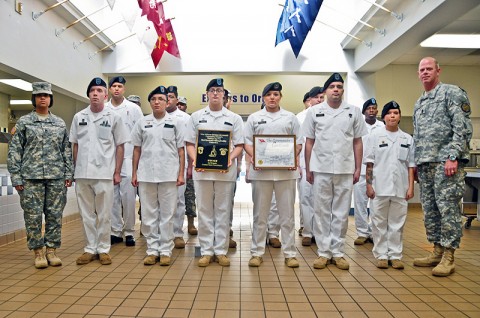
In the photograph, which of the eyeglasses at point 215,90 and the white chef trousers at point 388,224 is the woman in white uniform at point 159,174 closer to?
the eyeglasses at point 215,90

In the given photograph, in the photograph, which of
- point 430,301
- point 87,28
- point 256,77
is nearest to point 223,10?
point 87,28

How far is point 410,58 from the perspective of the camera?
8961 millimetres

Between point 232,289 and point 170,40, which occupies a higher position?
point 170,40

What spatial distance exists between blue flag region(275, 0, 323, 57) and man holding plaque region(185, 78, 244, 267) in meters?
2.92

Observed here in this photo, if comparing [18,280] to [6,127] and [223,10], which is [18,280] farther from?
[223,10]

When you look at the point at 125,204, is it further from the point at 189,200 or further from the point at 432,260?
the point at 432,260

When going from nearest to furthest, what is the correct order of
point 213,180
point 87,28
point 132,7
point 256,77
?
point 213,180 < point 132,7 < point 87,28 < point 256,77

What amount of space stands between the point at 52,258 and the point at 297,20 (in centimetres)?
492

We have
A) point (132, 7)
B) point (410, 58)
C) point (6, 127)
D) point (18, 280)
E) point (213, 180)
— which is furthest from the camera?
point (410, 58)

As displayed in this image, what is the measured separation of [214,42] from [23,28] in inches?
134

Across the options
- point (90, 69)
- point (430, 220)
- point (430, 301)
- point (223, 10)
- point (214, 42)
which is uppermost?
point (223, 10)

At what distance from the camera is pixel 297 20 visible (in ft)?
21.2

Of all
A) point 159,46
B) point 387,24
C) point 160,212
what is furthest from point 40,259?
point 387,24

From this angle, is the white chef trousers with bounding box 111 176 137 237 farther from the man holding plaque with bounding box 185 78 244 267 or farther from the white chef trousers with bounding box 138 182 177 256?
the man holding plaque with bounding box 185 78 244 267
